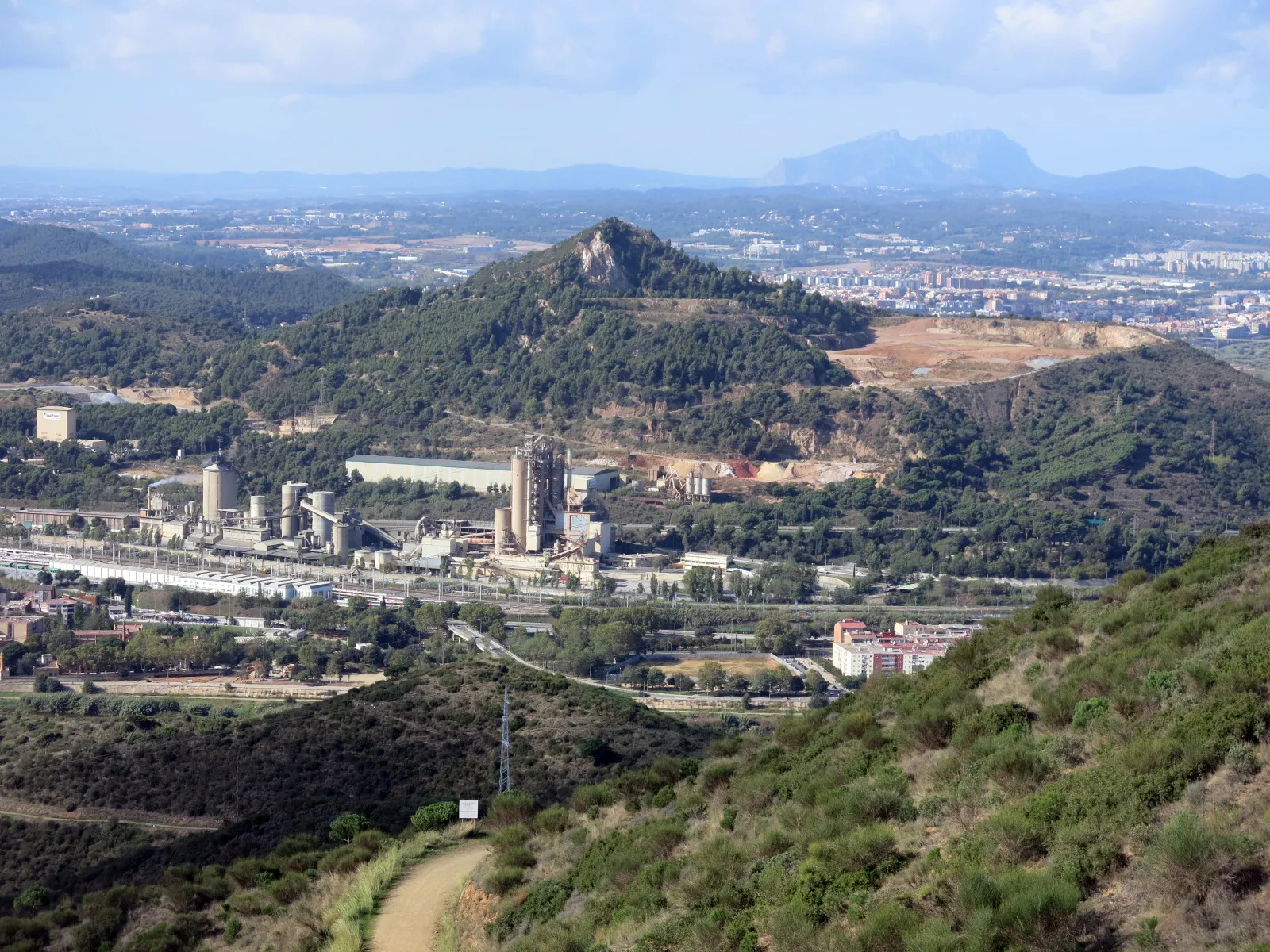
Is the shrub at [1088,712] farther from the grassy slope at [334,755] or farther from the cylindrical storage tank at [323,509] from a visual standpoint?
the cylindrical storage tank at [323,509]

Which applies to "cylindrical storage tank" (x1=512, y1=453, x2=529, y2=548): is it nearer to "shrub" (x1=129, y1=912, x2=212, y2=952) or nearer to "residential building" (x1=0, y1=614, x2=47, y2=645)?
"residential building" (x1=0, y1=614, x2=47, y2=645)

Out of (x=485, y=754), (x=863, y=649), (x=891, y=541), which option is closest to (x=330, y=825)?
(x=485, y=754)

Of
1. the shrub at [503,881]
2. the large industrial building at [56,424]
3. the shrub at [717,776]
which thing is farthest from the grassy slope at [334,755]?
the large industrial building at [56,424]

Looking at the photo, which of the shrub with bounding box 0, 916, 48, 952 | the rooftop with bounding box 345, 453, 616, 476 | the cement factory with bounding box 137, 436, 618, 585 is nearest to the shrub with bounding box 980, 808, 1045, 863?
the shrub with bounding box 0, 916, 48, 952

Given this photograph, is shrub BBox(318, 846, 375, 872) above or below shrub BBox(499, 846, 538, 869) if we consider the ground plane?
below

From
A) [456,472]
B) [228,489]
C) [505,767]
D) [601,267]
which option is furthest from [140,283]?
[505,767]

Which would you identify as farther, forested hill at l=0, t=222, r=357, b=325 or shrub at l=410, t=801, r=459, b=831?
forested hill at l=0, t=222, r=357, b=325

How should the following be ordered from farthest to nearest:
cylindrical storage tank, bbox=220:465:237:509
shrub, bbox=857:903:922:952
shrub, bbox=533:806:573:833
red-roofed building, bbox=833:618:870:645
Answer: cylindrical storage tank, bbox=220:465:237:509
red-roofed building, bbox=833:618:870:645
shrub, bbox=533:806:573:833
shrub, bbox=857:903:922:952

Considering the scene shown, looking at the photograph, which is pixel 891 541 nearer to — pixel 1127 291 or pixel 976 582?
pixel 976 582
